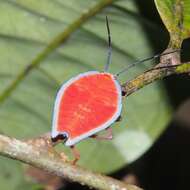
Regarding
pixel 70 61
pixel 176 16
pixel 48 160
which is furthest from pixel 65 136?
pixel 70 61

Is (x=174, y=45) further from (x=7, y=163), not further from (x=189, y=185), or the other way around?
(x=189, y=185)

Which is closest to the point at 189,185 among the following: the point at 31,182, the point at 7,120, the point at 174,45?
the point at 31,182

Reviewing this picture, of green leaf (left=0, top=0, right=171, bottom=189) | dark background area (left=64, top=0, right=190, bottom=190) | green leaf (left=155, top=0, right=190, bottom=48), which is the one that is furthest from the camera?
dark background area (left=64, top=0, right=190, bottom=190)

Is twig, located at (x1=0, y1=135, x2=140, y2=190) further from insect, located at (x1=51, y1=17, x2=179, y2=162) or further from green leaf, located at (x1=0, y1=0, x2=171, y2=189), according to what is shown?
green leaf, located at (x1=0, y1=0, x2=171, y2=189)

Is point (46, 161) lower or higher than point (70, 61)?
higher

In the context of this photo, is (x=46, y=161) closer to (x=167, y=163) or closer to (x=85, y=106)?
(x=85, y=106)

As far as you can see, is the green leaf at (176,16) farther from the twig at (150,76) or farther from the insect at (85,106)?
the insect at (85,106)

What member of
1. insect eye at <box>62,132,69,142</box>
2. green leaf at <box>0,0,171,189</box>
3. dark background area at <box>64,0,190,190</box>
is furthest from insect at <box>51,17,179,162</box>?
dark background area at <box>64,0,190,190</box>
